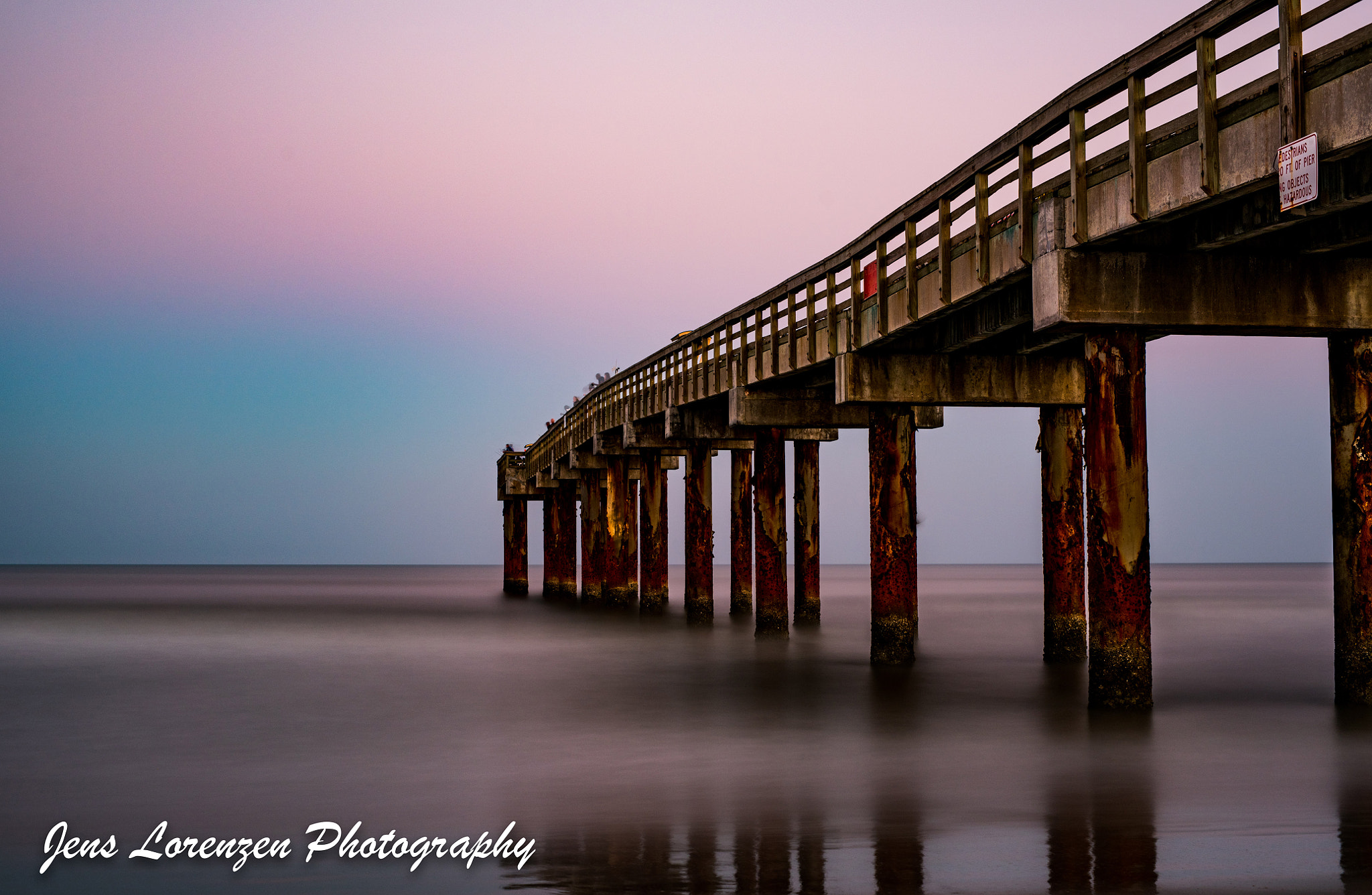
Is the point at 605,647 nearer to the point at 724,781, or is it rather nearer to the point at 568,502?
the point at 724,781

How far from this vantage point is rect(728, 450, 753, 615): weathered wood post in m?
35.0

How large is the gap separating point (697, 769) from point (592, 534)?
1406 inches

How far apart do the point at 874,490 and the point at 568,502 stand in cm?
3183

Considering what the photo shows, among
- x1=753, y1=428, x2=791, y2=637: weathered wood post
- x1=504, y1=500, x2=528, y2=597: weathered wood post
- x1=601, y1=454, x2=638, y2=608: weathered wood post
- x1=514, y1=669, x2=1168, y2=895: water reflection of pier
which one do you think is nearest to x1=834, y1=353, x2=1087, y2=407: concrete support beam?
x1=753, y1=428, x2=791, y2=637: weathered wood post

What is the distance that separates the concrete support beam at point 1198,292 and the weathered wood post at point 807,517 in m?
17.7

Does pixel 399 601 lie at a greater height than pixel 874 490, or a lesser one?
lesser

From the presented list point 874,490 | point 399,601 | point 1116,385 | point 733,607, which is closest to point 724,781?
point 1116,385

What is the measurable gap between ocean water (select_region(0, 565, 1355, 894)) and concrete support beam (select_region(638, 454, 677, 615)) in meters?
9.91

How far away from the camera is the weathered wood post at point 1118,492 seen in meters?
15.5

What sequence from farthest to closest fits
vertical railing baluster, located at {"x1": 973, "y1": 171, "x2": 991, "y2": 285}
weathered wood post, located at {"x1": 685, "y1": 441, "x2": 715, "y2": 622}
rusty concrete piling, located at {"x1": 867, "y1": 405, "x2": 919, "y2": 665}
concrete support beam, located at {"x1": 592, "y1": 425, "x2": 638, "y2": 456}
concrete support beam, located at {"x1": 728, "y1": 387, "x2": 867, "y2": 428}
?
concrete support beam, located at {"x1": 592, "y1": 425, "x2": 638, "y2": 456} → weathered wood post, located at {"x1": 685, "y1": 441, "x2": 715, "y2": 622} → concrete support beam, located at {"x1": 728, "y1": 387, "x2": 867, "y2": 428} → rusty concrete piling, located at {"x1": 867, "y1": 405, "x2": 919, "y2": 665} → vertical railing baluster, located at {"x1": 973, "y1": 171, "x2": 991, "y2": 285}

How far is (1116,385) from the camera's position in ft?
51.4

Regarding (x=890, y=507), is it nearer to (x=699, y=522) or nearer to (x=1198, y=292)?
(x=1198, y=292)

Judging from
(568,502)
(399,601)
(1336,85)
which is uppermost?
(1336,85)

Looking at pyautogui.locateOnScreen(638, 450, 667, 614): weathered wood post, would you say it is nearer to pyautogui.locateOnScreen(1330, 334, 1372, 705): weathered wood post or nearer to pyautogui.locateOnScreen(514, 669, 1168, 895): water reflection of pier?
pyautogui.locateOnScreen(1330, 334, 1372, 705): weathered wood post
